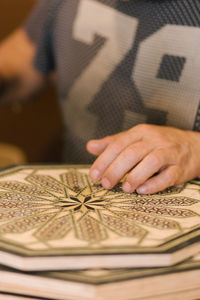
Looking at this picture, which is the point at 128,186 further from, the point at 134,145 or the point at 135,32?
the point at 135,32

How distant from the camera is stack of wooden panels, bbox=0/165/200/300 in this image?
0.28 meters

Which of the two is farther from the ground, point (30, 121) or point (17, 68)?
point (17, 68)

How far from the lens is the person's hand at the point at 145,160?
426mm

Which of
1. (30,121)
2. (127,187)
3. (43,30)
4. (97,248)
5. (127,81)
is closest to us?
(97,248)

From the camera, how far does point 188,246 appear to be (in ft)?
1.02

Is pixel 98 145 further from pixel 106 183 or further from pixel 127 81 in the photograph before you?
pixel 127 81

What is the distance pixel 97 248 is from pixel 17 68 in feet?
2.17

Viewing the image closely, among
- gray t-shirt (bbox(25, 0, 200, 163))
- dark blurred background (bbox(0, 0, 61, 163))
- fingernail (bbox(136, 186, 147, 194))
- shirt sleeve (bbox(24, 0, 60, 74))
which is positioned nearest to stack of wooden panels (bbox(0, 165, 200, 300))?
fingernail (bbox(136, 186, 147, 194))

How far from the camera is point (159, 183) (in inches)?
16.8

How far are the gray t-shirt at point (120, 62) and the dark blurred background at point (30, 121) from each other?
15.6 inches

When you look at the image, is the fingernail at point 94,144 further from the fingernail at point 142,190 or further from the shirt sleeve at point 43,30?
the shirt sleeve at point 43,30

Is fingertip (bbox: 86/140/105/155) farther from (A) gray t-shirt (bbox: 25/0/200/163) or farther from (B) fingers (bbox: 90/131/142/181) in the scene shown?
(A) gray t-shirt (bbox: 25/0/200/163)

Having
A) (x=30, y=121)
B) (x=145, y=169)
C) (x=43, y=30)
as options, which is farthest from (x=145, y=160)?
(x=30, y=121)

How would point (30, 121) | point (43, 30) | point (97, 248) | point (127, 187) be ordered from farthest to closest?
point (30, 121)
point (43, 30)
point (127, 187)
point (97, 248)
